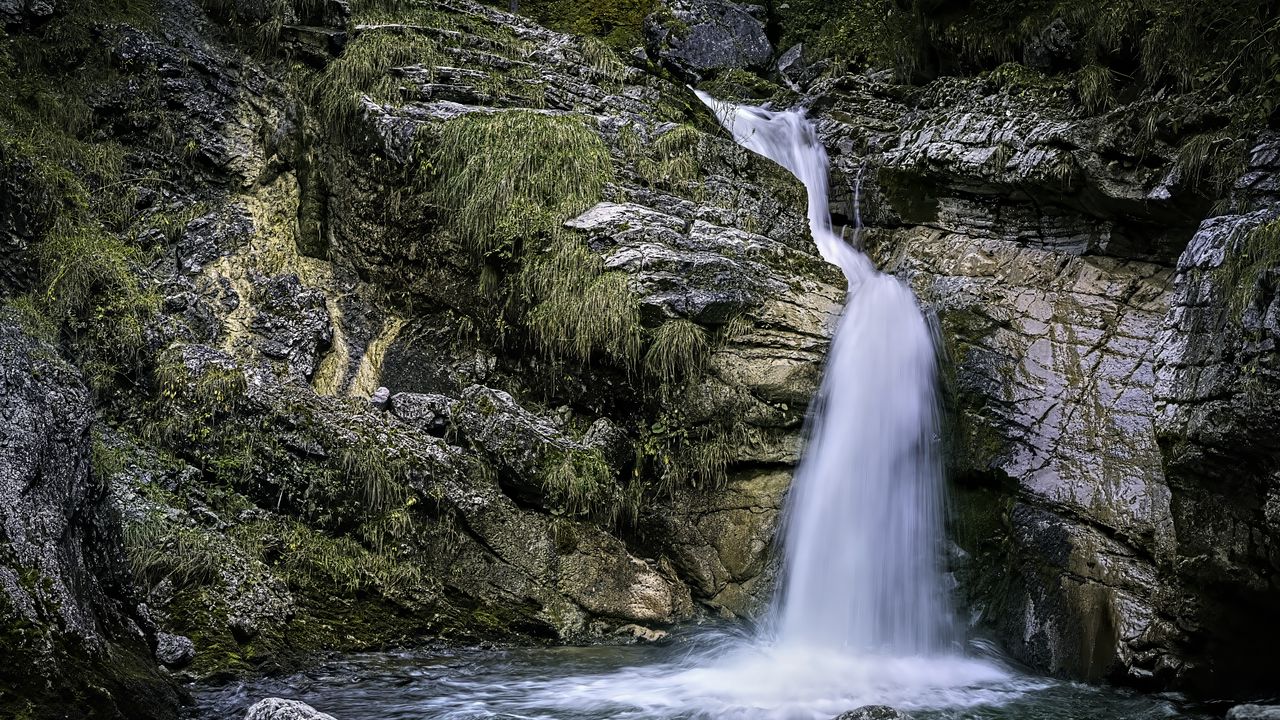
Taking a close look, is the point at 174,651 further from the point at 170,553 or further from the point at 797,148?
the point at 797,148

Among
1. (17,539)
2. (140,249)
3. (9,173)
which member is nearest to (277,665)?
(17,539)

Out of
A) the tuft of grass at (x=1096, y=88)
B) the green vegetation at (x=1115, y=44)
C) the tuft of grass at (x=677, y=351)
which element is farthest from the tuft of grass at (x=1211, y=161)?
the tuft of grass at (x=677, y=351)

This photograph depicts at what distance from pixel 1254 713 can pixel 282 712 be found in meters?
4.65

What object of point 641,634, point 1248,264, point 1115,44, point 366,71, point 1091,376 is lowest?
point 641,634

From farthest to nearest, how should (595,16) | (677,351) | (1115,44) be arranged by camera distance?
(595,16) → (1115,44) → (677,351)

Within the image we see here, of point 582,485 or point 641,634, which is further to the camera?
point 582,485

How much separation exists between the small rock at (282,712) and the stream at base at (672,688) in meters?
0.63

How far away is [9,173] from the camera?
7.30 meters

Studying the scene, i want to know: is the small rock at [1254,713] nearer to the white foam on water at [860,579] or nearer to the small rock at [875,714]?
the white foam on water at [860,579]

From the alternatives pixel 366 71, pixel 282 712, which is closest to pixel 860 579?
pixel 282 712

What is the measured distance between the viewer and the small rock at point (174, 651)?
5371mm

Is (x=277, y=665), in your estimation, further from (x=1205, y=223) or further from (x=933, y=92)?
(x=933, y=92)

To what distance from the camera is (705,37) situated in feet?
38.2

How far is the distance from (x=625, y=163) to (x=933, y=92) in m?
3.40
